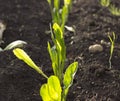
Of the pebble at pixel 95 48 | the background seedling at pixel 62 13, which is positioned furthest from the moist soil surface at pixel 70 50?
the background seedling at pixel 62 13

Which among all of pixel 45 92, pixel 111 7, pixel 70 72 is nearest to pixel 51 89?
pixel 45 92

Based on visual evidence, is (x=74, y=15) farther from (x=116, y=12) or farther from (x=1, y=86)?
(x=1, y=86)

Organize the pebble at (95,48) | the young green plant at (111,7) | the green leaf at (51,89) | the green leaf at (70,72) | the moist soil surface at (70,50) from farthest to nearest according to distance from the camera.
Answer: the young green plant at (111,7), the pebble at (95,48), the moist soil surface at (70,50), the green leaf at (70,72), the green leaf at (51,89)

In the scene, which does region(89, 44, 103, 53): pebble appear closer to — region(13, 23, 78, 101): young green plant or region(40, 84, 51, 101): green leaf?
region(13, 23, 78, 101): young green plant

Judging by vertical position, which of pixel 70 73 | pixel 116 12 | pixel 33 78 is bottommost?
pixel 116 12

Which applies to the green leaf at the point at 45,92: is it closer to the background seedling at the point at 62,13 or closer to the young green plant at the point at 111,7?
the background seedling at the point at 62,13

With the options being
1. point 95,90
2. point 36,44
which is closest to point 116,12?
point 36,44
